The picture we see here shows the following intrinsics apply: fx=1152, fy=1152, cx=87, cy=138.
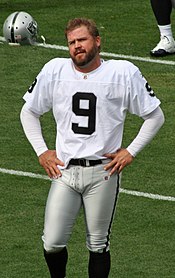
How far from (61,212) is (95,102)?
0.73 m

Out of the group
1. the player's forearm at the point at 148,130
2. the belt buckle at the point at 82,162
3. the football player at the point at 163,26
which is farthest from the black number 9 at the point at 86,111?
the football player at the point at 163,26

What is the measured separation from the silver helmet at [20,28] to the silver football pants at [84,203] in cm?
645

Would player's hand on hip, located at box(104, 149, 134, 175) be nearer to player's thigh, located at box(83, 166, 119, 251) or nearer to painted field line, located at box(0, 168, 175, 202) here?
player's thigh, located at box(83, 166, 119, 251)

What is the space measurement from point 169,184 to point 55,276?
2514 mm

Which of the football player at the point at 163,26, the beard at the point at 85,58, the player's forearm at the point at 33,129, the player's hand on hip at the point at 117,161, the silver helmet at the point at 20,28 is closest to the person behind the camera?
the beard at the point at 85,58

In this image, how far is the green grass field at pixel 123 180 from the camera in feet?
27.6

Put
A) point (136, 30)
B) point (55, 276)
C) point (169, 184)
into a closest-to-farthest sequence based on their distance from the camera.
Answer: point (55, 276) < point (169, 184) < point (136, 30)

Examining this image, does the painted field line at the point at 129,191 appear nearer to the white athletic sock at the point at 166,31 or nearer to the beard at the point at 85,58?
the beard at the point at 85,58

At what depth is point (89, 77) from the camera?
285 inches

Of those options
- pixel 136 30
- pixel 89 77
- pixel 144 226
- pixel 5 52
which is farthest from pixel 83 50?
pixel 136 30

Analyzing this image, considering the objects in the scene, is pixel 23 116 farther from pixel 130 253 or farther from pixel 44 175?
pixel 44 175

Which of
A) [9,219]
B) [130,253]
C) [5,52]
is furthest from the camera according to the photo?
[5,52]

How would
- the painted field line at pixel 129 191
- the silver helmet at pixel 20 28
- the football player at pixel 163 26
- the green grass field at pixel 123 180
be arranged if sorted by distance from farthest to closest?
the silver helmet at pixel 20 28, the football player at pixel 163 26, the painted field line at pixel 129 191, the green grass field at pixel 123 180

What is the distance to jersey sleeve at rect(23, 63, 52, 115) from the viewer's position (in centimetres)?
734
